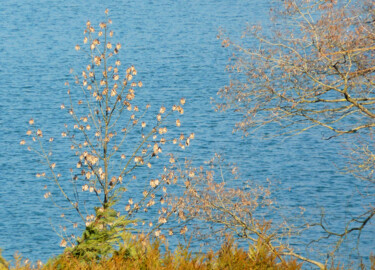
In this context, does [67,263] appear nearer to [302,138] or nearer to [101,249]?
[101,249]

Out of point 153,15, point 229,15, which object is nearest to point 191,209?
point 229,15

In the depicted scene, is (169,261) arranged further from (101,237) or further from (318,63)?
(318,63)

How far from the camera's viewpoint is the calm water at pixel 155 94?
2352 centimetres

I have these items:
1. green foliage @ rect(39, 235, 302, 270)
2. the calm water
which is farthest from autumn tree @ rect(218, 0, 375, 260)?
the calm water

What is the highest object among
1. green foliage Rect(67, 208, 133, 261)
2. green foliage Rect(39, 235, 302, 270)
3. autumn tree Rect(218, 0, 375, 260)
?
autumn tree Rect(218, 0, 375, 260)

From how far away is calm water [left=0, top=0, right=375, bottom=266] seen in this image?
77.2 ft

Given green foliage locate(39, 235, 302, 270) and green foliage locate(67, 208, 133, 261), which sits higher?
green foliage locate(67, 208, 133, 261)

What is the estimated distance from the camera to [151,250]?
9852mm

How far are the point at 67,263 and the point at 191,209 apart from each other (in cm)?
467

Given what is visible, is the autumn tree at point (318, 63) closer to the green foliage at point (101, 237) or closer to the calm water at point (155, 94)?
the green foliage at point (101, 237)

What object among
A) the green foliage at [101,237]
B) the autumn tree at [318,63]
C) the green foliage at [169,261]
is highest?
the autumn tree at [318,63]

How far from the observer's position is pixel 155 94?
39.1 meters

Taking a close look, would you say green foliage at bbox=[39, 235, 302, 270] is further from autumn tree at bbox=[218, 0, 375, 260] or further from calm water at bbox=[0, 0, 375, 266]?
calm water at bbox=[0, 0, 375, 266]

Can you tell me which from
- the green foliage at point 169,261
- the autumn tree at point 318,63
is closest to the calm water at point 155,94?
the autumn tree at point 318,63
